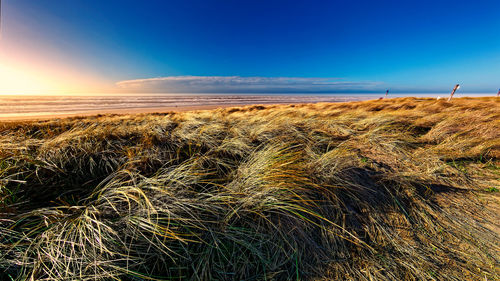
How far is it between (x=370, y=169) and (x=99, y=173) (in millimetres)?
2892

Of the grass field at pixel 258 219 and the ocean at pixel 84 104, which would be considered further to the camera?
the ocean at pixel 84 104

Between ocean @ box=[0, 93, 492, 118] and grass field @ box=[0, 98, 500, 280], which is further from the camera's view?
ocean @ box=[0, 93, 492, 118]

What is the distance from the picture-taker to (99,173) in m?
1.76

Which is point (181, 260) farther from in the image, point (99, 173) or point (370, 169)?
point (370, 169)

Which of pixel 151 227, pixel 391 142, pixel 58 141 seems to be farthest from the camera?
pixel 391 142

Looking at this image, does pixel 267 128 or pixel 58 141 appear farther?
pixel 267 128

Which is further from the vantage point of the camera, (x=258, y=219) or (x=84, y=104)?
(x=84, y=104)

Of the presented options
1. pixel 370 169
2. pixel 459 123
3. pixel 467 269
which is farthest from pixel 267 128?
pixel 459 123

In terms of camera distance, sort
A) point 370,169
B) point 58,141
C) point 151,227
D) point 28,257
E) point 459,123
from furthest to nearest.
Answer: point 459,123 → point 58,141 → point 370,169 → point 151,227 → point 28,257

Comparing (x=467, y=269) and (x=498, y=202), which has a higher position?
(x=498, y=202)

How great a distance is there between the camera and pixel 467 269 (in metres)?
0.90

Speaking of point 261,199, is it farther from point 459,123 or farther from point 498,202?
point 459,123

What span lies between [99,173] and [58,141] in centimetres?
100

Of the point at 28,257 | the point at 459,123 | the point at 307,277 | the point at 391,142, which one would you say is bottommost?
the point at 307,277
